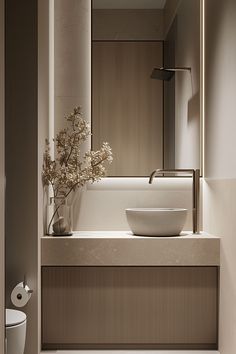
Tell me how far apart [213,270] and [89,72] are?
124 centimetres

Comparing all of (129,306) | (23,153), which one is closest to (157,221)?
(129,306)

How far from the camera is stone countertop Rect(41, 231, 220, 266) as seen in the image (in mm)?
2287

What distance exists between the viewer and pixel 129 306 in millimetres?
2381

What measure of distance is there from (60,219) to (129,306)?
1.77ft

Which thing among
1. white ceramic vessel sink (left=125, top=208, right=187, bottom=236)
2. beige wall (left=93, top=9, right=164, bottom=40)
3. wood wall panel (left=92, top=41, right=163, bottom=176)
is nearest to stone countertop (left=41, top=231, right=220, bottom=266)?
white ceramic vessel sink (left=125, top=208, right=187, bottom=236)

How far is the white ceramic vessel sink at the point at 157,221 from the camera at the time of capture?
2.30 metres

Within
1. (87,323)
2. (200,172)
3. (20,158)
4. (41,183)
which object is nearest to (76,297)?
(87,323)

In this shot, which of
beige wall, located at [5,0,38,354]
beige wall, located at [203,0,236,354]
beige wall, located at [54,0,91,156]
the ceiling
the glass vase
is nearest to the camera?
beige wall, located at [203,0,236,354]

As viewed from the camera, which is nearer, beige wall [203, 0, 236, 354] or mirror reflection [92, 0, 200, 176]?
beige wall [203, 0, 236, 354]

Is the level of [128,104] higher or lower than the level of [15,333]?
higher

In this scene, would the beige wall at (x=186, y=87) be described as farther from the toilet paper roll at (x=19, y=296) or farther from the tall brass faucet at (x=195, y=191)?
the toilet paper roll at (x=19, y=296)

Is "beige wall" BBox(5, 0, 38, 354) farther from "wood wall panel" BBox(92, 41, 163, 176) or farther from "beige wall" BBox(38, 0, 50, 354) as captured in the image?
"wood wall panel" BBox(92, 41, 163, 176)

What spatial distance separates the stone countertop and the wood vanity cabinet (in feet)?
0.23

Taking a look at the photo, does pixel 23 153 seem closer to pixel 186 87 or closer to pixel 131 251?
pixel 131 251
